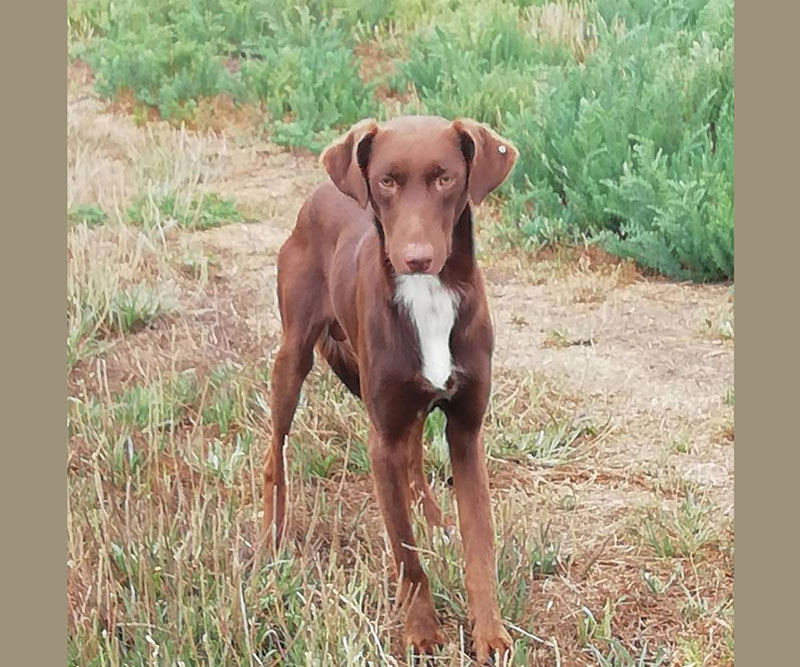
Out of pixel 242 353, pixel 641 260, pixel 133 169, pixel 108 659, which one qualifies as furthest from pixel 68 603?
pixel 641 260

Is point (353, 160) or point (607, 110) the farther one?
point (607, 110)

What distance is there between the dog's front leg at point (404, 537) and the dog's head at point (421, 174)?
540 mm

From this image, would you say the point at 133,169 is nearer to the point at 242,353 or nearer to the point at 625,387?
the point at 242,353

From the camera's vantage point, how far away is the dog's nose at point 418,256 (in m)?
2.83

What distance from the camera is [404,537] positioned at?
3314 mm

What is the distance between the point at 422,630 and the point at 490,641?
17 cm

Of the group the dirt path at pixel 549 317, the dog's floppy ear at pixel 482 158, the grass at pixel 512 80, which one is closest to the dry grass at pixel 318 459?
the dirt path at pixel 549 317

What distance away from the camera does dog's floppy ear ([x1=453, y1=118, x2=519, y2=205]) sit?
299 centimetres

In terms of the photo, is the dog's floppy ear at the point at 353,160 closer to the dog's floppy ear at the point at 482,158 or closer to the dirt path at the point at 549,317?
the dog's floppy ear at the point at 482,158

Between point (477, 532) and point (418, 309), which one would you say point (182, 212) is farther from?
point (477, 532)

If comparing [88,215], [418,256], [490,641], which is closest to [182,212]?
[88,215]

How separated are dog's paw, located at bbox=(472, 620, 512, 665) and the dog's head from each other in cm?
93

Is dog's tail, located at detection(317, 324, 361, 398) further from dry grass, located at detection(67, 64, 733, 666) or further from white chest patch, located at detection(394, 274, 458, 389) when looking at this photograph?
white chest patch, located at detection(394, 274, 458, 389)

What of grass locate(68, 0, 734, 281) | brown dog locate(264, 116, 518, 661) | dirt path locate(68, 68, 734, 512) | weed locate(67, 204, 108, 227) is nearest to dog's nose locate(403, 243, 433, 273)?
brown dog locate(264, 116, 518, 661)
